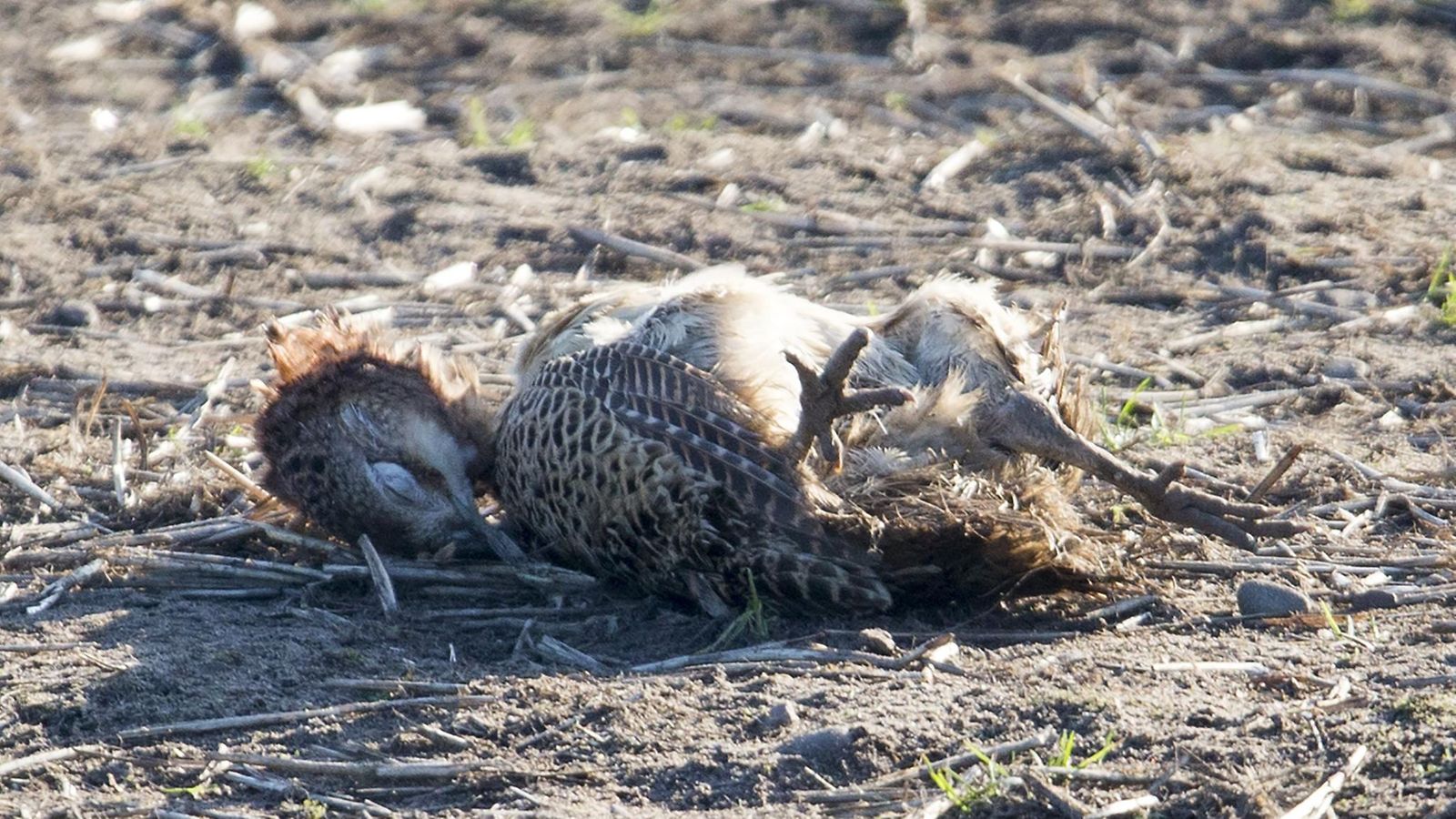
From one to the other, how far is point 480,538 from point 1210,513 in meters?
1.88

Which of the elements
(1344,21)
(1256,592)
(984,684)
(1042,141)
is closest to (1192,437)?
(1256,592)

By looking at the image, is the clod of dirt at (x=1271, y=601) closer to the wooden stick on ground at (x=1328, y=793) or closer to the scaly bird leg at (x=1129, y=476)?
the scaly bird leg at (x=1129, y=476)

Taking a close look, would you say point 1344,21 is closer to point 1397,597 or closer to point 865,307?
point 865,307

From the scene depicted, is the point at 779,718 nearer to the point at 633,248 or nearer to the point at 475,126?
the point at 633,248

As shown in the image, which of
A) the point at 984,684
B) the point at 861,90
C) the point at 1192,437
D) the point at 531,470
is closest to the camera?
the point at 984,684

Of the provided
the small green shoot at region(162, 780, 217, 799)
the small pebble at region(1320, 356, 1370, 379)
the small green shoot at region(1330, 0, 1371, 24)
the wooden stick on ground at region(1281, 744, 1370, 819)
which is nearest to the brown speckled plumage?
the wooden stick on ground at region(1281, 744, 1370, 819)

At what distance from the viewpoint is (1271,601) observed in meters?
4.19

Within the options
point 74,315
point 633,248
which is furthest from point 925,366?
point 74,315

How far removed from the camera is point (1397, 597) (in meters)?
4.20

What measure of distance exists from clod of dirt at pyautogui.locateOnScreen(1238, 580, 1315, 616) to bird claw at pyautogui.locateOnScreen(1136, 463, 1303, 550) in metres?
0.12

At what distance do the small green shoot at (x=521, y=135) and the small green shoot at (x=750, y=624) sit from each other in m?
4.60

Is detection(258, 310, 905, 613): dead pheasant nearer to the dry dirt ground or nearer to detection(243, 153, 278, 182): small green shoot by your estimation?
the dry dirt ground

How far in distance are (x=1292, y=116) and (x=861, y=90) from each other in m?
2.06

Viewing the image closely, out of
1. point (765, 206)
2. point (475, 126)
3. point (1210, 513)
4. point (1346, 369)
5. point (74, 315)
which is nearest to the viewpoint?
point (1210, 513)
